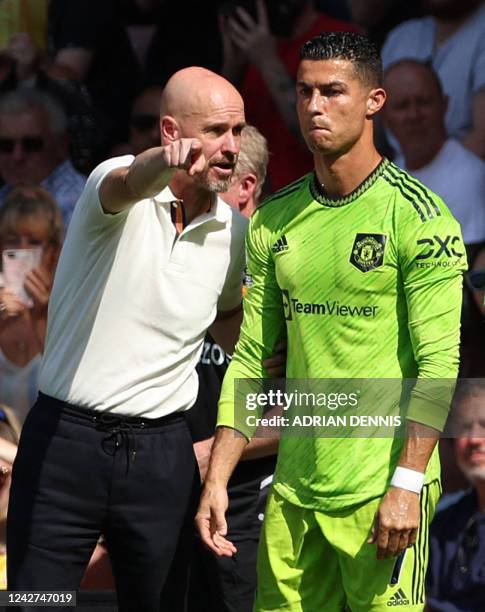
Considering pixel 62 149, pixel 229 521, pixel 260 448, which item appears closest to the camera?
pixel 260 448

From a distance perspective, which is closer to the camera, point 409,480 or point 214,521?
point 409,480

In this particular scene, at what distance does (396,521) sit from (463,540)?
214 cm

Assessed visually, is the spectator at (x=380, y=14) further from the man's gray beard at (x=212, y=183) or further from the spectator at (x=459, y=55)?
the man's gray beard at (x=212, y=183)

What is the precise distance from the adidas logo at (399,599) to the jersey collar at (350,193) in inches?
39.9

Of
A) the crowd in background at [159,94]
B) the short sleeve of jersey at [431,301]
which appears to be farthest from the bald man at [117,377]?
the crowd in background at [159,94]

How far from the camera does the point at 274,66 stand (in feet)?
18.8

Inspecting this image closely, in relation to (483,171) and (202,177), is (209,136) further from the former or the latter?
(483,171)

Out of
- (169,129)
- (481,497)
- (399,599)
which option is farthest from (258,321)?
(481,497)

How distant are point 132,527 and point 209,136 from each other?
1105 mm

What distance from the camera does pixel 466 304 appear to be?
217 inches

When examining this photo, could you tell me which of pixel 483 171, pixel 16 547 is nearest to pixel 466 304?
pixel 483 171

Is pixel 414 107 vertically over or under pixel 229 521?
over

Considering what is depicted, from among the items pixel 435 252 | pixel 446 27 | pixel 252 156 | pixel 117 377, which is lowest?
pixel 117 377

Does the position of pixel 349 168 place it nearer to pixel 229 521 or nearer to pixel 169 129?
pixel 169 129
